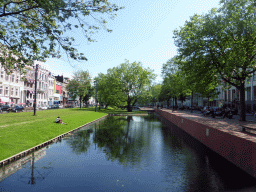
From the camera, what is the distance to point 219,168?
9516 millimetres

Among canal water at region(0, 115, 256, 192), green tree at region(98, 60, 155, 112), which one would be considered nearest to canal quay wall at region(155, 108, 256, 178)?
canal water at region(0, 115, 256, 192)

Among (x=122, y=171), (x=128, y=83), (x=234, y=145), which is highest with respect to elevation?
(x=128, y=83)

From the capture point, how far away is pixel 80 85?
80.4 meters

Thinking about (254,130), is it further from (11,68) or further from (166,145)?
(11,68)

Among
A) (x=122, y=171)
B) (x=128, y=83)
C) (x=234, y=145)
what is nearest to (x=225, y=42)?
(x=234, y=145)

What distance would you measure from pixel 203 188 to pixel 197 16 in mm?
23021

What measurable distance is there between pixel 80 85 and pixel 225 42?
64.4 metres

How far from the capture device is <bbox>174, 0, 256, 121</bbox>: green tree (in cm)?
2072

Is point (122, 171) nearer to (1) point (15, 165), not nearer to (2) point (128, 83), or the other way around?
(1) point (15, 165)

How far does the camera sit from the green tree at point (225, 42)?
68.0 feet

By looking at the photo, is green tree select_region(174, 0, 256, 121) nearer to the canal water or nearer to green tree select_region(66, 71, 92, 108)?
the canal water

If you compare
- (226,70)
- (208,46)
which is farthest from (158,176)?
(208,46)

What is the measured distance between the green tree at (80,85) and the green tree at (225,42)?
2333 inches

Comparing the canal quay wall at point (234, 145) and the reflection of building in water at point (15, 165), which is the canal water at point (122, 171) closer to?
the reflection of building in water at point (15, 165)
